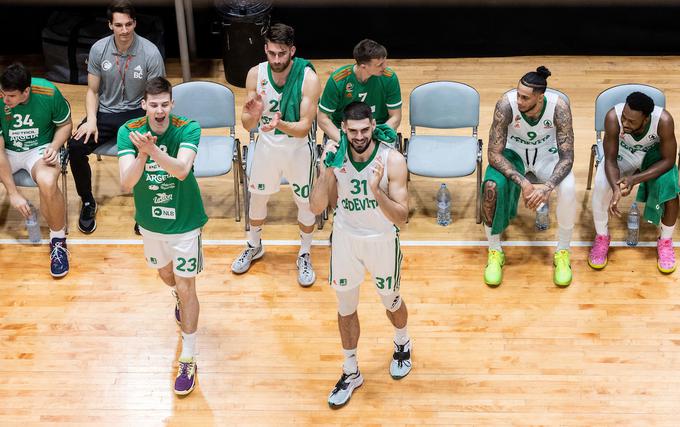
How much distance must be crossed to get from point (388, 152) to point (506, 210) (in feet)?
7.18

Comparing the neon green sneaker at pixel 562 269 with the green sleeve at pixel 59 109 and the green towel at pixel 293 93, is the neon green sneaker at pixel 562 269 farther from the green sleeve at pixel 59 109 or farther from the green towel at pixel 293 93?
the green sleeve at pixel 59 109

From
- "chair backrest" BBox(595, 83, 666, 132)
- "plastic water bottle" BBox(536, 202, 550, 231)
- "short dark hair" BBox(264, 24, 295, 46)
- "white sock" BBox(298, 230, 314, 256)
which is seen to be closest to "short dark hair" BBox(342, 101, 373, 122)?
"short dark hair" BBox(264, 24, 295, 46)

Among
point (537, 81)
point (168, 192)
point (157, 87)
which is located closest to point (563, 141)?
point (537, 81)

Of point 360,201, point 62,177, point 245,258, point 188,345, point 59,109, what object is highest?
point 360,201

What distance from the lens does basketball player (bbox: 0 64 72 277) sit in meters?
7.45

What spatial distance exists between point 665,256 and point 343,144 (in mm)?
3066

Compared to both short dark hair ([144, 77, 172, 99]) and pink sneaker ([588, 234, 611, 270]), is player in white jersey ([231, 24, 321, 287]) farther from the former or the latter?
pink sneaker ([588, 234, 611, 270])

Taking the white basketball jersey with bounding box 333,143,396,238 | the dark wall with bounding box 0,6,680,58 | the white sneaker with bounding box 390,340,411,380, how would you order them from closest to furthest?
the white basketball jersey with bounding box 333,143,396,238
the white sneaker with bounding box 390,340,411,380
the dark wall with bounding box 0,6,680,58

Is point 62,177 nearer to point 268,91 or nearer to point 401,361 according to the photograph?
point 268,91

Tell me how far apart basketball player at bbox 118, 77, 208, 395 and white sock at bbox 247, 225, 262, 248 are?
1174mm

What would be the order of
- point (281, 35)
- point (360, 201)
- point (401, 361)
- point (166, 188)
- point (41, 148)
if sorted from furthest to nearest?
point (41, 148) < point (281, 35) < point (401, 361) < point (166, 188) < point (360, 201)

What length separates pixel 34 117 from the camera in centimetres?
752

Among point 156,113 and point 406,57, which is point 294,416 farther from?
point 406,57

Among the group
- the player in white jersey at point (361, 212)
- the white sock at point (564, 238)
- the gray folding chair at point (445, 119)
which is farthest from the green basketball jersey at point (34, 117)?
the white sock at point (564, 238)
